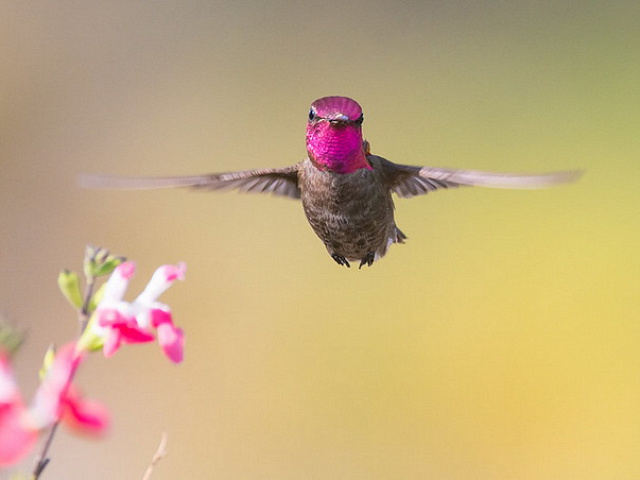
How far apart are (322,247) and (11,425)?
12.2ft

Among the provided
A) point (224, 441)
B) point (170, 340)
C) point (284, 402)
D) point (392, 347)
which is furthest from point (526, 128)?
point (170, 340)

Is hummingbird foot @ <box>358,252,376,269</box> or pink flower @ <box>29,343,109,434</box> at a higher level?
hummingbird foot @ <box>358,252,376,269</box>

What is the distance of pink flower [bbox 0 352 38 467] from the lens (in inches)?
25.0

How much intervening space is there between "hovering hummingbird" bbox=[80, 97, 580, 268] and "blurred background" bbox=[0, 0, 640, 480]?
2048 millimetres

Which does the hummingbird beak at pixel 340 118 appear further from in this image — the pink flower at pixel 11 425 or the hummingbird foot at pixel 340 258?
the pink flower at pixel 11 425

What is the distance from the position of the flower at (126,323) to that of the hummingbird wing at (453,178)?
1.51 feet

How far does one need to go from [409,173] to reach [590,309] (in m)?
2.56

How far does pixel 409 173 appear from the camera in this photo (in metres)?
1.58

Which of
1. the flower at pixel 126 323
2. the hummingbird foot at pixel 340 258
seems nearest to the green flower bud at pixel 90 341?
the flower at pixel 126 323

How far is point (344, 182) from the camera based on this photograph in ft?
4.63

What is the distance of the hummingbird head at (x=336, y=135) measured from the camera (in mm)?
1219

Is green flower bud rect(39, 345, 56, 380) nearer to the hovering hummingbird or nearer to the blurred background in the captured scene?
the hovering hummingbird

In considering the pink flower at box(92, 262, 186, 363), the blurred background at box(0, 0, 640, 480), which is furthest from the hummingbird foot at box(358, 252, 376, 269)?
the blurred background at box(0, 0, 640, 480)

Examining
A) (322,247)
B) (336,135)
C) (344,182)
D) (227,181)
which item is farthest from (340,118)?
(322,247)
